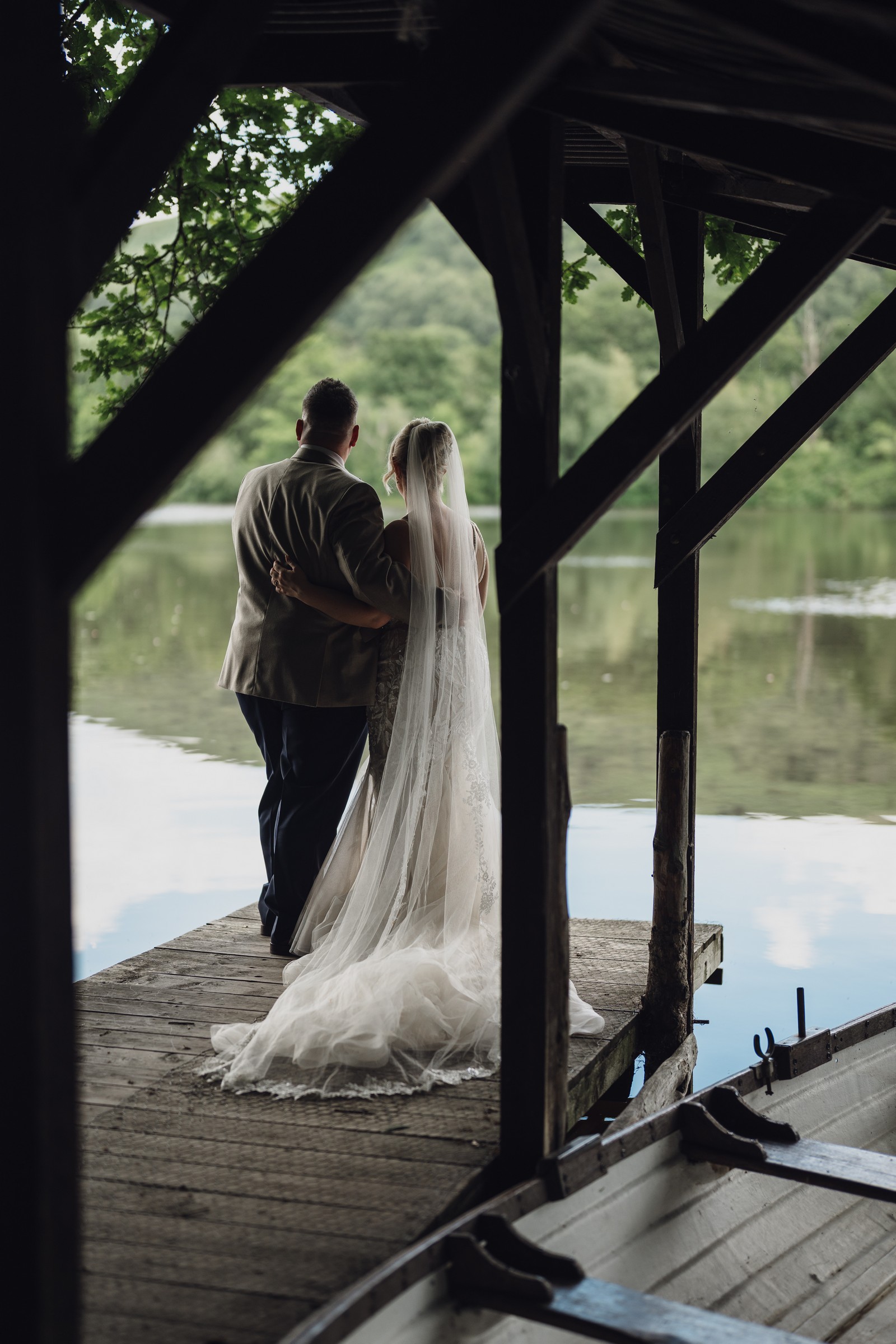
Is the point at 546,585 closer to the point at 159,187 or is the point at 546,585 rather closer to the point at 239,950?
the point at 239,950

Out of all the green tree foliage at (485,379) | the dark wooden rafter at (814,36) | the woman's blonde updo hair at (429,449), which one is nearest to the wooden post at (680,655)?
the woman's blonde updo hair at (429,449)

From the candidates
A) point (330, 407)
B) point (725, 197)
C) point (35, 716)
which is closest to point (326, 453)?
point (330, 407)

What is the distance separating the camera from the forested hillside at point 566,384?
34.9 metres

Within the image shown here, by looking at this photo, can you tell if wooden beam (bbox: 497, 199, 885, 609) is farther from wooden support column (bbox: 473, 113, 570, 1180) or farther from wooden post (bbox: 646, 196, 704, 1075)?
wooden post (bbox: 646, 196, 704, 1075)

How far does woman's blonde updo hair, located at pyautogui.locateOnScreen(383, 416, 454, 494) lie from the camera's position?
13.6 ft

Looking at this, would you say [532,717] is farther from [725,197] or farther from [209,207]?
[209,207]

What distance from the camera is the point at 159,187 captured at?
6.12 meters

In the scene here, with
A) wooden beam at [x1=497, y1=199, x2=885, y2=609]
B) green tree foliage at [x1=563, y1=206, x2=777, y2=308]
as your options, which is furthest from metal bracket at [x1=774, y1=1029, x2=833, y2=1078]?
green tree foliage at [x1=563, y1=206, x2=777, y2=308]

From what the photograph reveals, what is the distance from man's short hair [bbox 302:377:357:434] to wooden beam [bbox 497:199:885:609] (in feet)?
5.94

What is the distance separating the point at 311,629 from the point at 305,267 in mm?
2500

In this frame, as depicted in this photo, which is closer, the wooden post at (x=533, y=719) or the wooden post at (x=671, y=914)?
the wooden post at (x=533, y=719)

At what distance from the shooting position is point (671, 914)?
4328 mm

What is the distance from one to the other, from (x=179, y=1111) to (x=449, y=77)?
241 centimetres

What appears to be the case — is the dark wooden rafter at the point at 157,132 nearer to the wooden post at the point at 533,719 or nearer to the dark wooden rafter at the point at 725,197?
the wooden post at the point at 533,719
